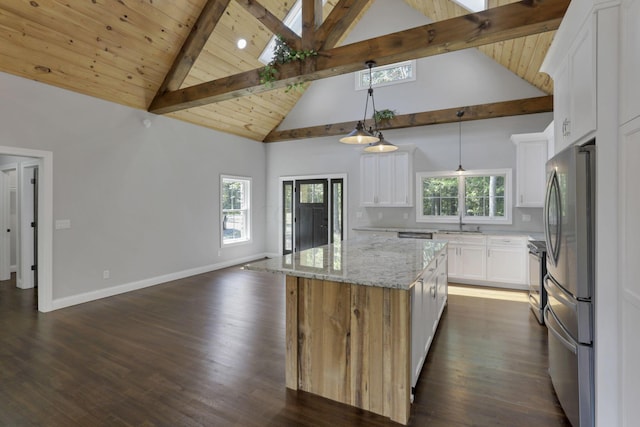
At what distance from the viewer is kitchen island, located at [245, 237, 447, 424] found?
6.44 feet

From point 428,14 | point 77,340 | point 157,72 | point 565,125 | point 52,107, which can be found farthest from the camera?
point 428,14

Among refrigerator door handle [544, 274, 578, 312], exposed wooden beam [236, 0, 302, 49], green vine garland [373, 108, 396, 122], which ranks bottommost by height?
refrigerator door handle [544, 274, 578, 312]

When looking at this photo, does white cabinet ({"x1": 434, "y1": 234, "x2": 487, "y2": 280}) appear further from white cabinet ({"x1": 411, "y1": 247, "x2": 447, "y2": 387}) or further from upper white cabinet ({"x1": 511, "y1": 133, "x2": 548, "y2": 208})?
white cabinet ({"x1": 411, "y1": 247, "x2": 447, "y2": 387})

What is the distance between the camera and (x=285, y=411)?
2.08 meters

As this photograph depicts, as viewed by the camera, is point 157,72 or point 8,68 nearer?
point 8,68

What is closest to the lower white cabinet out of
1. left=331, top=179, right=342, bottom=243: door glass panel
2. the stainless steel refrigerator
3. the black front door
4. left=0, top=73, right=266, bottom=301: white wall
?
left=331, top=179, right=342, bottom=243: door glass panel

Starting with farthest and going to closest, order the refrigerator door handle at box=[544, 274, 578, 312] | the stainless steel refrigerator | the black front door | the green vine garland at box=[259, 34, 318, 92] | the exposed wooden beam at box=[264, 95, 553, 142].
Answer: the black front door < the exposed wooden beam at box=[264, 95, 553, 142] < the green vine garland at box=[259, 34, 318, 92] < the refrigerator door handle at box=[544, 274, 578, 312] < the stainless steel refrigerator

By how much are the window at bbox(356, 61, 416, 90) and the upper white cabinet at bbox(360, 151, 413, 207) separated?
153 centimetres

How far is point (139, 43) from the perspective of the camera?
424cm

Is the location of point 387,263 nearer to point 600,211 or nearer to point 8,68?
point 600,211

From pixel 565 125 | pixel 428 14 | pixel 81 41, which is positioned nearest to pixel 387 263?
pixel 565 125

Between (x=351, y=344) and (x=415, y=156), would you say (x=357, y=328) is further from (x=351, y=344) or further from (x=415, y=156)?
(x=415, y=156)

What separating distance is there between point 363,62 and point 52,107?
406cm

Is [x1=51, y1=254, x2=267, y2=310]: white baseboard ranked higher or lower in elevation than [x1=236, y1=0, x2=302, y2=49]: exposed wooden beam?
lower
